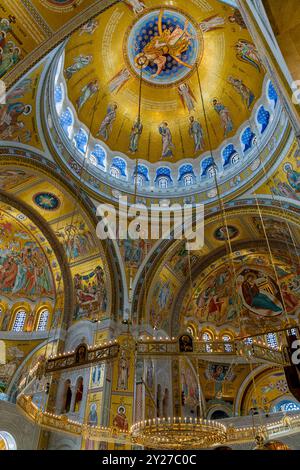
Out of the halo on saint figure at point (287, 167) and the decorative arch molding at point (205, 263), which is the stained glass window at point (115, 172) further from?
the halo on saint figure at point (287, 167)

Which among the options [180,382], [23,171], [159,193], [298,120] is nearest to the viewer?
[298,120]

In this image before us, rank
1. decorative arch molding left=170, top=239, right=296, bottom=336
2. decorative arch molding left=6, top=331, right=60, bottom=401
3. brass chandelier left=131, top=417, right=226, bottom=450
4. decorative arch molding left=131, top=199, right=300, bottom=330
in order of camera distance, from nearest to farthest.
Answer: brass chandelier left=131, top=417, right=226, bottom=450 < decorative arch molding left=131, top=199, right=300, bottom=330 < decorative arch molding left=6, top=331, right=60, bottom=401 < decorative arch molding left=170, top=239, right=296, bottom=336

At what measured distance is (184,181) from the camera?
1744cm

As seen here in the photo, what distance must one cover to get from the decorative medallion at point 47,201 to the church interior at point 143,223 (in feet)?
0.35

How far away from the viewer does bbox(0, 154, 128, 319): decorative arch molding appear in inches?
493

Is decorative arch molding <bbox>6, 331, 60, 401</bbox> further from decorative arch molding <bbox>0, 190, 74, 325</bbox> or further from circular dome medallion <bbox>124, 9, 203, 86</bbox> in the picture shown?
circular dome medallion <bbox>124, 9, 203, 86</bbox>

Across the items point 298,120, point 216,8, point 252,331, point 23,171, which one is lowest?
point 298,120

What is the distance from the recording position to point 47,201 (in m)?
14.8

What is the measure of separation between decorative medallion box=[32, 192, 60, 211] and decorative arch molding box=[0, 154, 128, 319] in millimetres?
514

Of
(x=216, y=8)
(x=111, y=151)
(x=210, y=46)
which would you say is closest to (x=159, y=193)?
(x=111, y=151)

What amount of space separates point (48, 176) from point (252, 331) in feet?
40.2

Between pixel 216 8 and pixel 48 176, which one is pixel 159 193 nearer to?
pixel 48 176

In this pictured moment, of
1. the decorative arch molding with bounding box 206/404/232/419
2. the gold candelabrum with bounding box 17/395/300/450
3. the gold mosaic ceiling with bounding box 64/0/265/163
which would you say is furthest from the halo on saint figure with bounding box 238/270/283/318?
the gold candelabrum with bounding box 17/395/300/450

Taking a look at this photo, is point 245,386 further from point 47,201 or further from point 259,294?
point 47,201
